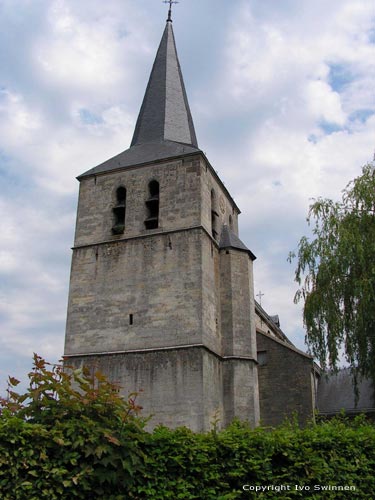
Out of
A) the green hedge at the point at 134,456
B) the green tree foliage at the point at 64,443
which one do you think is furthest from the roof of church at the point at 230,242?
the green tree foliage at the point at 64,443

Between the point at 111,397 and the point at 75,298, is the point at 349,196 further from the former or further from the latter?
the point at 111,397

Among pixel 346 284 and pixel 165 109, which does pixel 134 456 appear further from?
pixel 165 109

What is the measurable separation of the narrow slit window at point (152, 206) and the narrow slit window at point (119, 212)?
0.87m

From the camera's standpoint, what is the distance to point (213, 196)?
64.3 feet

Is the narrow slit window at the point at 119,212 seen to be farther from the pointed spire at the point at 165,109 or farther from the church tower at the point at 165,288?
the pointed spire at the point at 165,109

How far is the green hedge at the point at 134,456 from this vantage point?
6012 millimetres

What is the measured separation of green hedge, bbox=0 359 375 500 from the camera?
6.01 m

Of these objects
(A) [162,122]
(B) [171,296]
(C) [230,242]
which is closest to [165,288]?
(B) [171,296]

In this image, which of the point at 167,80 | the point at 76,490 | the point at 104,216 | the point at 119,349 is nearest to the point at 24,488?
the point at 76,490

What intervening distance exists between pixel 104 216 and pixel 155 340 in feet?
16.5

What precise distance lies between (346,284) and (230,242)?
5240mm

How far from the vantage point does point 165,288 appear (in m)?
16.8

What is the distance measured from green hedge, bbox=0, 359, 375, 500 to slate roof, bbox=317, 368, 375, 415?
14249 millimetres

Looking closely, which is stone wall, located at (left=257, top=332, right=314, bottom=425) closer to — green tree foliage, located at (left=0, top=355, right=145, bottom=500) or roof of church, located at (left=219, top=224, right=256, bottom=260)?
roof of church, located at (left=219, top=224, right=256, bottom=260)
